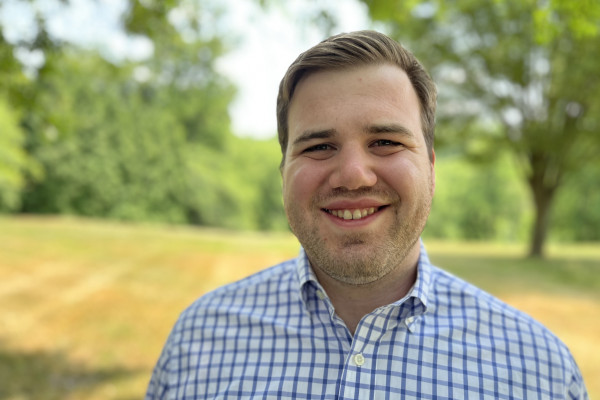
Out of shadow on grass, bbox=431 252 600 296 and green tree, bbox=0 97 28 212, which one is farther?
green tree, bbox=0 97 28 212

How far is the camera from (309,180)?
1.73 meters

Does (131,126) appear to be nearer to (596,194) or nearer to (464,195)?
(464,195)

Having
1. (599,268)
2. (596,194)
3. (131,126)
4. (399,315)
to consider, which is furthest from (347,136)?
(596,194)

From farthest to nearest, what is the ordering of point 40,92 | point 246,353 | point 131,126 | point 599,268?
point 131,126 < point 599,268 < point 40,92 < point 246,353

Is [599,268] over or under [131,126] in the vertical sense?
under

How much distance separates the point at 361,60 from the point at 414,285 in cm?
79

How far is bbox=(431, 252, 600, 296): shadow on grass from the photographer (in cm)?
1292

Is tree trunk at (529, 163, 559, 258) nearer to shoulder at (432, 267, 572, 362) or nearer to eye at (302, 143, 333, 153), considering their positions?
shoulder at (432, 267, 572, 362)

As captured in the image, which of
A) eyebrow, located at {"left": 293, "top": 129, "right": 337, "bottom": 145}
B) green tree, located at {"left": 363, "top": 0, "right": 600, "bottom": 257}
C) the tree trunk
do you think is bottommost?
the tree trunk

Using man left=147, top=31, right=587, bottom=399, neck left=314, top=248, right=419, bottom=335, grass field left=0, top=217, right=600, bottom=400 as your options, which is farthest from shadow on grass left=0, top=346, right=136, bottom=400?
neck left=314, top=248, right=419, bottom=335

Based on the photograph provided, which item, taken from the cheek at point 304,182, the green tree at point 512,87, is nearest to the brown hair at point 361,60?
the cheek at point 304,182

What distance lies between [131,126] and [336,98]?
32166 mm

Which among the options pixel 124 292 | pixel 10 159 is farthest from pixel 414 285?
pixel 10 159

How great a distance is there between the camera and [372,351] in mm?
1700
